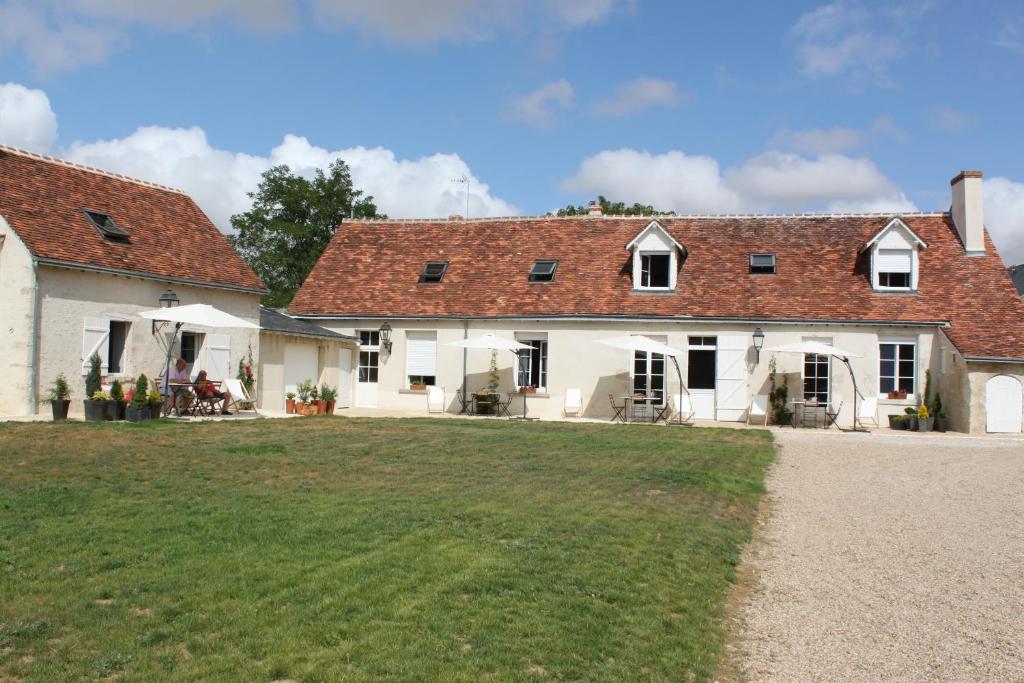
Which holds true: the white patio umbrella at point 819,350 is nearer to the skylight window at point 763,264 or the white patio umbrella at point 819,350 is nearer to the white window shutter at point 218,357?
the skylight window at point 763,264

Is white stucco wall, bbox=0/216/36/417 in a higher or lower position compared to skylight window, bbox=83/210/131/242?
lower

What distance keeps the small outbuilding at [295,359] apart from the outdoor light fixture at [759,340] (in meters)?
10.4

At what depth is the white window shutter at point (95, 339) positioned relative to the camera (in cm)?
1809

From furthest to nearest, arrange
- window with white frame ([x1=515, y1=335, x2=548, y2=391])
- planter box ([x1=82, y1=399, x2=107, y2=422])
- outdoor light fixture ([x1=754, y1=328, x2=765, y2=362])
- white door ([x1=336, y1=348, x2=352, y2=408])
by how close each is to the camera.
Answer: white door ([x1=336, y1=348, x2=352, y2=408]) < window with white frame ([x1=515, y1=335, x2=548, y2=391]) < outdoor light fixture ([x1=754, y1=328, x2=765, y2=362]) < planter box ([x1=82, y1=399, x2=107, y2=422])

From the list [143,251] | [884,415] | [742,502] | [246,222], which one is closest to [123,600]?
[742,502]

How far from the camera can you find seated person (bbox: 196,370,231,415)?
1847 centimetres

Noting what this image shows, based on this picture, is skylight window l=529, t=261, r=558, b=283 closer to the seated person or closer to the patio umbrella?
the patio umbrella

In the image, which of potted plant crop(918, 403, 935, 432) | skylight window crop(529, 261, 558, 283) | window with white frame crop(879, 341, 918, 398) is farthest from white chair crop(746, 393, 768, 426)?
skylight window crop(529, 261, 558, 283)

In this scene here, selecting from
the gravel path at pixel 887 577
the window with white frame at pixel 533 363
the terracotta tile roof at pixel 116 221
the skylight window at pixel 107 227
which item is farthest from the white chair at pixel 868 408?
the skylight window at pixel 107 227

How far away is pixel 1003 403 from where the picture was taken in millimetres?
20906

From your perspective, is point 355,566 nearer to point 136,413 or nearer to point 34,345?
point 136,413

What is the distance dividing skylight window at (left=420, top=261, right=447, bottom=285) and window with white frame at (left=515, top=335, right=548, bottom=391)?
3272 mm

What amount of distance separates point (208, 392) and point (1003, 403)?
1750cm

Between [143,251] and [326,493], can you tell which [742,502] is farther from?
[143,251]
